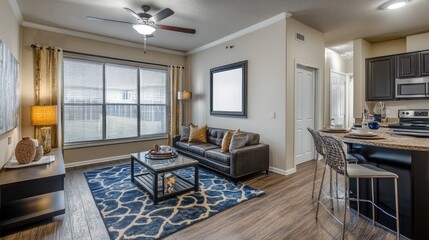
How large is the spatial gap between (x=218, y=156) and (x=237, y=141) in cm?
45

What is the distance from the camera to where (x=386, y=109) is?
5.30 metres

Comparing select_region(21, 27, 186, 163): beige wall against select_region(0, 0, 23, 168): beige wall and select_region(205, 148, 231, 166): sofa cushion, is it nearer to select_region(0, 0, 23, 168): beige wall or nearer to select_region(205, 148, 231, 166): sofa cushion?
select_region(0, 0, 23, 168): beige wall

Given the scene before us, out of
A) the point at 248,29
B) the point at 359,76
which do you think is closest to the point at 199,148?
the point at 248,29

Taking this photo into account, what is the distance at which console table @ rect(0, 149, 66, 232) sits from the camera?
223cm

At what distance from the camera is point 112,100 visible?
206 inches

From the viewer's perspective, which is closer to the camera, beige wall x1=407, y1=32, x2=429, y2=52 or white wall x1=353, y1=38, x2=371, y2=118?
beige wall x1=407, y1=32, x2=429, y2=52

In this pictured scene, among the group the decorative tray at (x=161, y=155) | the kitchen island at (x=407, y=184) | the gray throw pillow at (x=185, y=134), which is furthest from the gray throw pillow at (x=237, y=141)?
the kitchen island at (x=407, y=184)

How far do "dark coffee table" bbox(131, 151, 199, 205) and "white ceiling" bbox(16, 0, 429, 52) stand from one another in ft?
8.18

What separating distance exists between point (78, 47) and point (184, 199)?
4.12 meters

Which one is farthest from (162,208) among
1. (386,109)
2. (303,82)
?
(386,109)

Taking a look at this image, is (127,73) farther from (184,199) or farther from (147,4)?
(184,199)

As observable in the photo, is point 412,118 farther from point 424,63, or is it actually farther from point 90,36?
point 90,36

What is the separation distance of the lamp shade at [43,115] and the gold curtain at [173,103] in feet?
8.97

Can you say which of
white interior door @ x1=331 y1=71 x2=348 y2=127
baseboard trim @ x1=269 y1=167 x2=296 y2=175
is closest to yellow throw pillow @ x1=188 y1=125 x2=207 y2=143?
baseboard trim @ x1=269 y1=167 x2=296 y2=175
